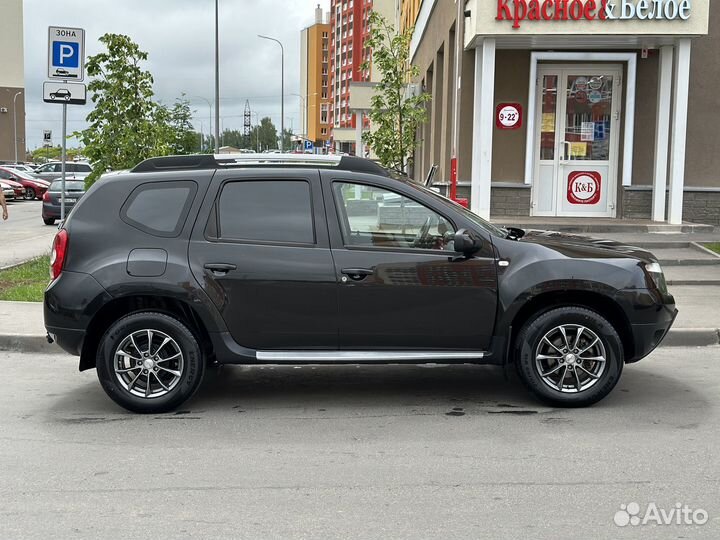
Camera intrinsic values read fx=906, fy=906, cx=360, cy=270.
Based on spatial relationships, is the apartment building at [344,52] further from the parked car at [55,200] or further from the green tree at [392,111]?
the green tree at [392,111]

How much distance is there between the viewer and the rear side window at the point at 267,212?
648cm

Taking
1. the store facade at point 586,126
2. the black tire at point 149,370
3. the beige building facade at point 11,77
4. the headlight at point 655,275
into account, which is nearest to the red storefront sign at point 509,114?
the store facade at point 586,126

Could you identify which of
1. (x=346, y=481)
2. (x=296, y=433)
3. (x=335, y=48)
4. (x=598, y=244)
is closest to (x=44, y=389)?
(x=296, y=433)

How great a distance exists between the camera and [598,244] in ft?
22.7

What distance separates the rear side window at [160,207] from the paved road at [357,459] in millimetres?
1356

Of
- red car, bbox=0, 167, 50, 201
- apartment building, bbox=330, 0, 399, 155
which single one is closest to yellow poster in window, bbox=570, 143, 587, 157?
red car, bbox=0, 167, 50, 201

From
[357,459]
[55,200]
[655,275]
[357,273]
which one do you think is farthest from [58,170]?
[357,459]

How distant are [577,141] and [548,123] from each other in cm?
67

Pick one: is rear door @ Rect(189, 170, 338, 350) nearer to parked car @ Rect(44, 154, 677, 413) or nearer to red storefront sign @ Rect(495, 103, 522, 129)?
parked car @ Rect(44, 154, 677, 413)

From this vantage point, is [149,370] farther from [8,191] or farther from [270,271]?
[8,191]

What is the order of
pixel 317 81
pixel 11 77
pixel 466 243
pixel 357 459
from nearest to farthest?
1. pixel 357 459
2. pixel 466 243
3. pixel 11 77
4. pixel 317 81

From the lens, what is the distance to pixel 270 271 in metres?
6.36

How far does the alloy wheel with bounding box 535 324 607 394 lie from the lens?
6.44 metres

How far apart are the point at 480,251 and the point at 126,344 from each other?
259 centimetres
